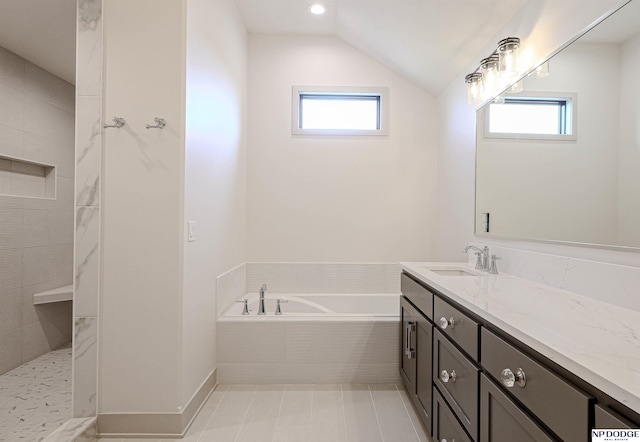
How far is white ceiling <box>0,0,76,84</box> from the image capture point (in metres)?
2.16

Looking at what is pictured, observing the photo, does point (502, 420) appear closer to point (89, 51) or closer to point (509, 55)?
point (509, 55)

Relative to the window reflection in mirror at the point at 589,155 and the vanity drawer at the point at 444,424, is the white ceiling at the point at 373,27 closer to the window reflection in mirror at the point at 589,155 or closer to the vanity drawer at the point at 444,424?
the window reflection in mirror at the point at 589,155

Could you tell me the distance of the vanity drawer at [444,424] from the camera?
1370mm

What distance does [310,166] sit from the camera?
3.42 metres

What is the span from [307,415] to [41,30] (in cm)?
301

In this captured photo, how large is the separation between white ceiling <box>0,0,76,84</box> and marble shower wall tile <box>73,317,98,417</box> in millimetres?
1868

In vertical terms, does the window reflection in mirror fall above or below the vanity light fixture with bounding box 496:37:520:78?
below

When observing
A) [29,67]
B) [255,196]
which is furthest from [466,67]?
[29,67]

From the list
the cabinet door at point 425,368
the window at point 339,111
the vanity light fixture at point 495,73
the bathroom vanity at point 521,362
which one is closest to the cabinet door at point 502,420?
the bathroom vanity at point 521,362

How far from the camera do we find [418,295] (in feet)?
6.64

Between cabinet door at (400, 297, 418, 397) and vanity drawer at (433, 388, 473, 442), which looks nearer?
vanity drawer at (433, 388, 473, 442)

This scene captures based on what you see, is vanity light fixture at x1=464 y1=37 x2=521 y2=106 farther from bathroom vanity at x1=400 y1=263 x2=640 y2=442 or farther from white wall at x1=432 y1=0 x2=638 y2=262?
bathroom vanity at x1=400 y1=263 x2=640 y2=442

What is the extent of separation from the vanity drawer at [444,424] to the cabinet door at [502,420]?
16 centimetres

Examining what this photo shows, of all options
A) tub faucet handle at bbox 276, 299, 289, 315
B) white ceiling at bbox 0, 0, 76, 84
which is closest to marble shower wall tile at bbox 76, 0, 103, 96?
white ceiling at bbox 0, 0, 76, 84
